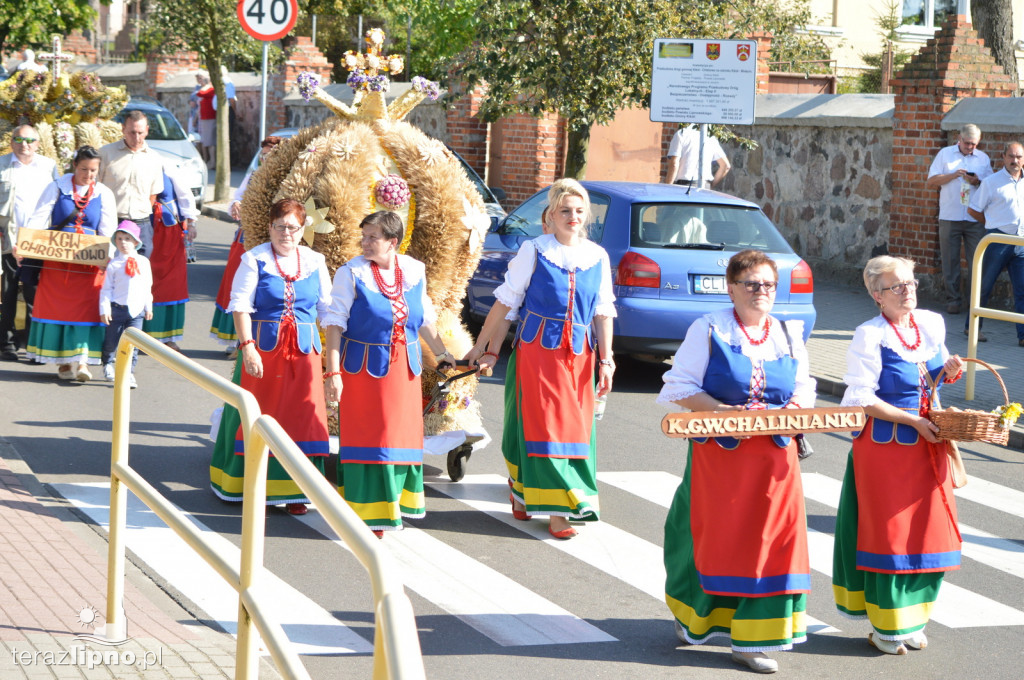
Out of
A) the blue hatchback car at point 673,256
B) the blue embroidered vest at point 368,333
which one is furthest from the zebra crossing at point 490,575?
the blue hatchback car at point 673,256

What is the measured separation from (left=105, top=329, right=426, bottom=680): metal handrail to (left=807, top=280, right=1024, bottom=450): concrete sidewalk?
22.4ft

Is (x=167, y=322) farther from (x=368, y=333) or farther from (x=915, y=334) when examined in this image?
(x=915, y=334)

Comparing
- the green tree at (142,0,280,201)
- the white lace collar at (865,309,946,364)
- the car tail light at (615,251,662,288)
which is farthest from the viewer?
the green tree at (142,0,280,201)

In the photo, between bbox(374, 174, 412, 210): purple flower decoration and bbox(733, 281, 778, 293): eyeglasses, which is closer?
bbox(733, 281, 778, 293): eyeglasses

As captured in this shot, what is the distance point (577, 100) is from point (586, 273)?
304 inches

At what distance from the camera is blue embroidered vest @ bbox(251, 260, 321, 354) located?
23.1ft

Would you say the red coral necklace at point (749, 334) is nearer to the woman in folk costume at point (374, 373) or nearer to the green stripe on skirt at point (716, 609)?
the green stripe on skirt at point (716, 609)

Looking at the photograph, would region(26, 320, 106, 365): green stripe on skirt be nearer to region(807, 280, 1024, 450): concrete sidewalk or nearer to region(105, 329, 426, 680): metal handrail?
region(105, 329, 426, 680): metal handrail

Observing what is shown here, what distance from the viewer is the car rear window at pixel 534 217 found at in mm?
11023

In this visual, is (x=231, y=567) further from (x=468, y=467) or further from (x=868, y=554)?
(x=468, y=467)

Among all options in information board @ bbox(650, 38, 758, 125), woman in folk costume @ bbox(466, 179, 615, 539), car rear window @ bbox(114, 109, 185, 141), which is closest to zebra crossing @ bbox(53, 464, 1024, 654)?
woman in folk costume @ bbox(466, 179, 615, 539)

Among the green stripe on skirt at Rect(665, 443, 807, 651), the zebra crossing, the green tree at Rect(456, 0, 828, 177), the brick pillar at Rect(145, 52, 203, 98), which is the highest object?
the brick pillar at Rect(145, 52, 203, 98)

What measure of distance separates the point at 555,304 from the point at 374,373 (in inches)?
39.6

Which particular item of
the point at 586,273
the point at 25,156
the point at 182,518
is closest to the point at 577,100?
the point at 25,156
